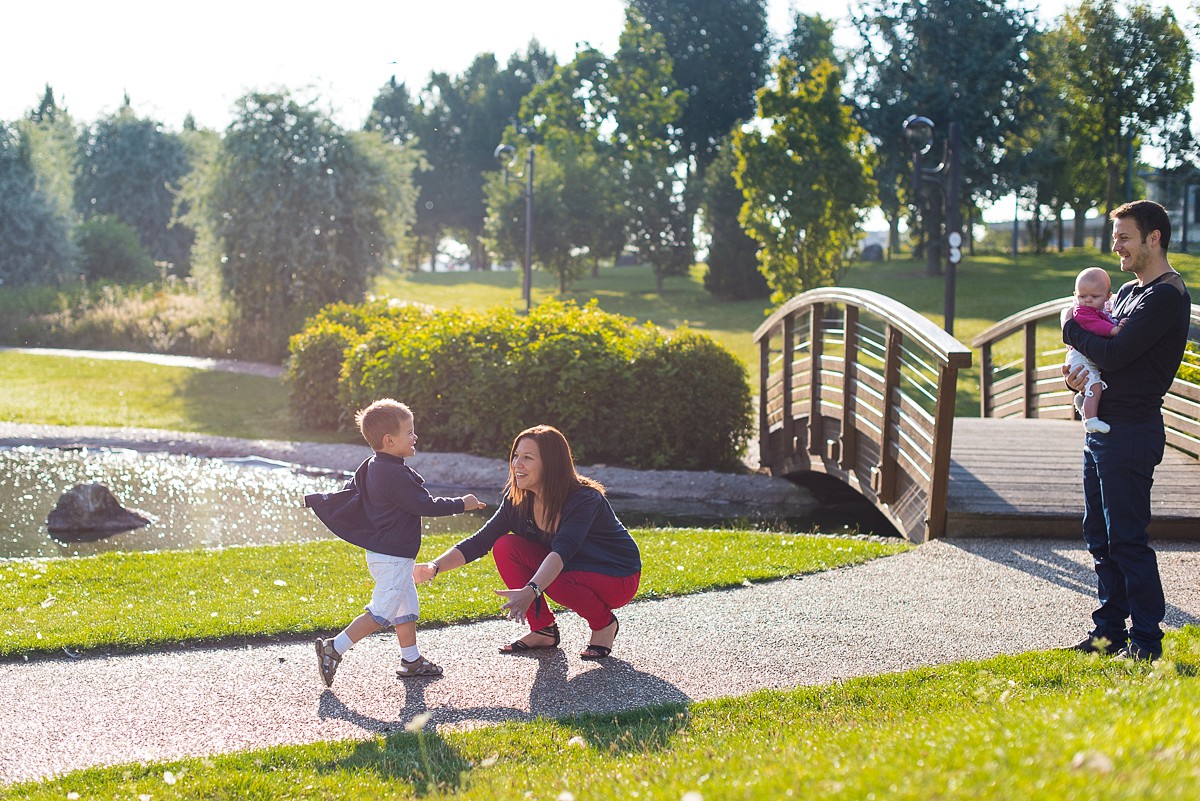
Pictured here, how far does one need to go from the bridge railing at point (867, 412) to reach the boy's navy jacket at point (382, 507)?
446 cm

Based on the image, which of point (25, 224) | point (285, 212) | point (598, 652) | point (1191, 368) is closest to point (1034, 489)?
point (1191, 368)

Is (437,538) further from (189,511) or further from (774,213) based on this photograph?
Answer: (774,213)

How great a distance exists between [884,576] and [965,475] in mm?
2220

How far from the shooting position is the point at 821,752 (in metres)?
3.53

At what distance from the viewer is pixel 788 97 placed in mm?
25141

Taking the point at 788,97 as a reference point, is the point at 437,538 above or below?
below

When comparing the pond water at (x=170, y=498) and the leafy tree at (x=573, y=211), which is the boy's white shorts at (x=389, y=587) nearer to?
the pond water at (x=170, y=498)

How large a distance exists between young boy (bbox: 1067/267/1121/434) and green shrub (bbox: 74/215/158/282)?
4171cm

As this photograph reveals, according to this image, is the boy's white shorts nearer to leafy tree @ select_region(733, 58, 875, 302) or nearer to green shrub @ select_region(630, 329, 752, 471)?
green shrub @ select_region(630, 329, 752, 471)

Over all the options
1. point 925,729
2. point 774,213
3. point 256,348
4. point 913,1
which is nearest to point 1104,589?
point 925,729

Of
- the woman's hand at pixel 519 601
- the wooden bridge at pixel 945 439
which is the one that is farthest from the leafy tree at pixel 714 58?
the woman's hand at pixel 519 601

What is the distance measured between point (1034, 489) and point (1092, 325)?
4.27 m

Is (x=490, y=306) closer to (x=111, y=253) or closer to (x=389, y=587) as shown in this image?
(x=389, y=587)

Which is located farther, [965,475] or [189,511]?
[189,511]
